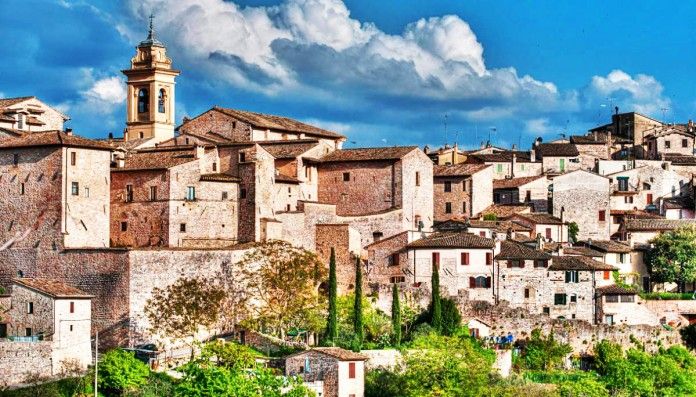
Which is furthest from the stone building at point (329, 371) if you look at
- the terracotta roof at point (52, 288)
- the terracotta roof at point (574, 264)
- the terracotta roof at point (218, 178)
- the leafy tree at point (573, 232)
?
the leafy tree at point (573, 232)

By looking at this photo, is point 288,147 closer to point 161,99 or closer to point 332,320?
point 161,99

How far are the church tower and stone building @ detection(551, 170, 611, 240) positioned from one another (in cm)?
2106

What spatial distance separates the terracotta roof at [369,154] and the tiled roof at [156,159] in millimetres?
8158

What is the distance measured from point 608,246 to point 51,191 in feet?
99.6

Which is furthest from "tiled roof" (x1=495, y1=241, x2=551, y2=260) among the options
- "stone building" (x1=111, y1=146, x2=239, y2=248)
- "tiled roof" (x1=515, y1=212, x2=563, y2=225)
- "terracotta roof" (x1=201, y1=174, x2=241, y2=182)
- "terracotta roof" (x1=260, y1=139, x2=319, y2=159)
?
"terracotta roof" (x1=201, y1=174, x2=241, y2=182)

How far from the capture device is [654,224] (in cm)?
8462

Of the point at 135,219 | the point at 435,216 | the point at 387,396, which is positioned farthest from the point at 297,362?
the point at 435,216

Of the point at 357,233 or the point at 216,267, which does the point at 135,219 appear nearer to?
the point at 216,267

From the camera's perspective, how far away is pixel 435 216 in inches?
3319

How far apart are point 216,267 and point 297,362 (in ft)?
24.2

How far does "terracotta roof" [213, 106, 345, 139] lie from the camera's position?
80.9 metres

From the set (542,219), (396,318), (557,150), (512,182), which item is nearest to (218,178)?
(396,318)

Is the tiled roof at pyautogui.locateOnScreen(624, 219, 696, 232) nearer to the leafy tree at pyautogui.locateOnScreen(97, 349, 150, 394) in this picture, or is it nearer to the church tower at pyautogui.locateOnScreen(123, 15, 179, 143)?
the church tower at pyautogui.locateOnScreen(123, 15, 179, 143)

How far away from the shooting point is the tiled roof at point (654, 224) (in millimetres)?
84000
